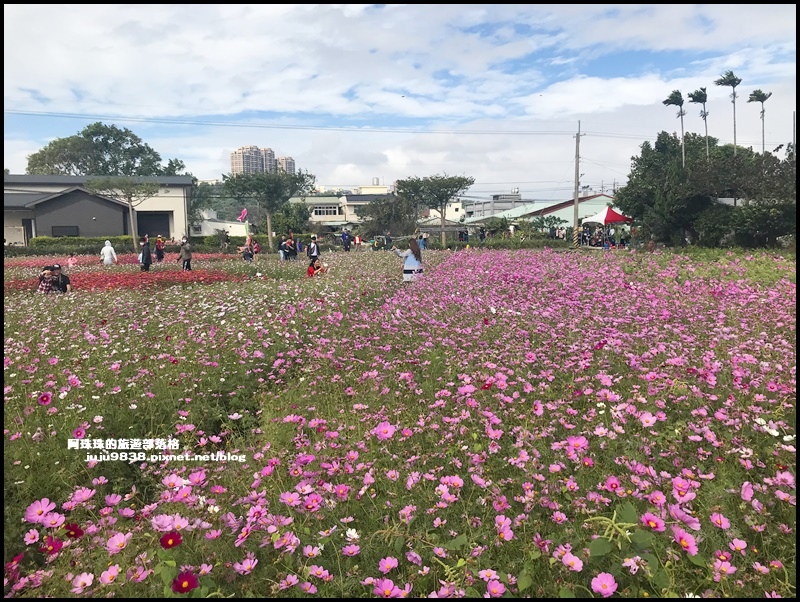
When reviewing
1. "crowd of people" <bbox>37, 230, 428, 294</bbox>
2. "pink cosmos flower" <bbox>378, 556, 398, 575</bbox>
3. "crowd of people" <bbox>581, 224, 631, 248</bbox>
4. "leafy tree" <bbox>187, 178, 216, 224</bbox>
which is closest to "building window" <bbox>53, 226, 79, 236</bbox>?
"crowd of people" <bbox>37, 230, 428, 294</bbox>

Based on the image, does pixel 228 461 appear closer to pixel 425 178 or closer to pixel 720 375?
pixel 720 375

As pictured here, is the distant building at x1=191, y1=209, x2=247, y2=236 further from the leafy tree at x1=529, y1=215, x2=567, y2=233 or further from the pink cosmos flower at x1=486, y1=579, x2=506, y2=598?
the pink cosmos flower at x1=486, y1=579, x2=506, y2=598

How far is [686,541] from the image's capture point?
189 cm

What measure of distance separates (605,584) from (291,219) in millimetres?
42884

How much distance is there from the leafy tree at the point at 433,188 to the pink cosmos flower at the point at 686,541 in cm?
5085

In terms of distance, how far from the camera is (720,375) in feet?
12.8

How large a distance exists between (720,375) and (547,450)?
182 cm

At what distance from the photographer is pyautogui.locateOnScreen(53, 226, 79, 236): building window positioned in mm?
32844

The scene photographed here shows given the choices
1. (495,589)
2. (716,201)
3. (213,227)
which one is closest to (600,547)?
(495,589)

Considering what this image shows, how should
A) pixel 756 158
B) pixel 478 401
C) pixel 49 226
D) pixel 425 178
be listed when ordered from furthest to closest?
pixel 425 178, pixel 49 226, pixel 756 158, pixel 478 401

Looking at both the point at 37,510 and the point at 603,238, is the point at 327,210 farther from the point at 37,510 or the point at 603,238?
the point at 37,510

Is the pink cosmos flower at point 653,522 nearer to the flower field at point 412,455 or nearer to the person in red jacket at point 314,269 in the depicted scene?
the flower field at point 412,455

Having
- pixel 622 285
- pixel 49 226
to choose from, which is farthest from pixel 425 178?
pixel 622 285

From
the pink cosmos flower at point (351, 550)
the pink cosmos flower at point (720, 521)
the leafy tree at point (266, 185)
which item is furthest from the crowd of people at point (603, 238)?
the pink cosmos flower at point (351, 550)
